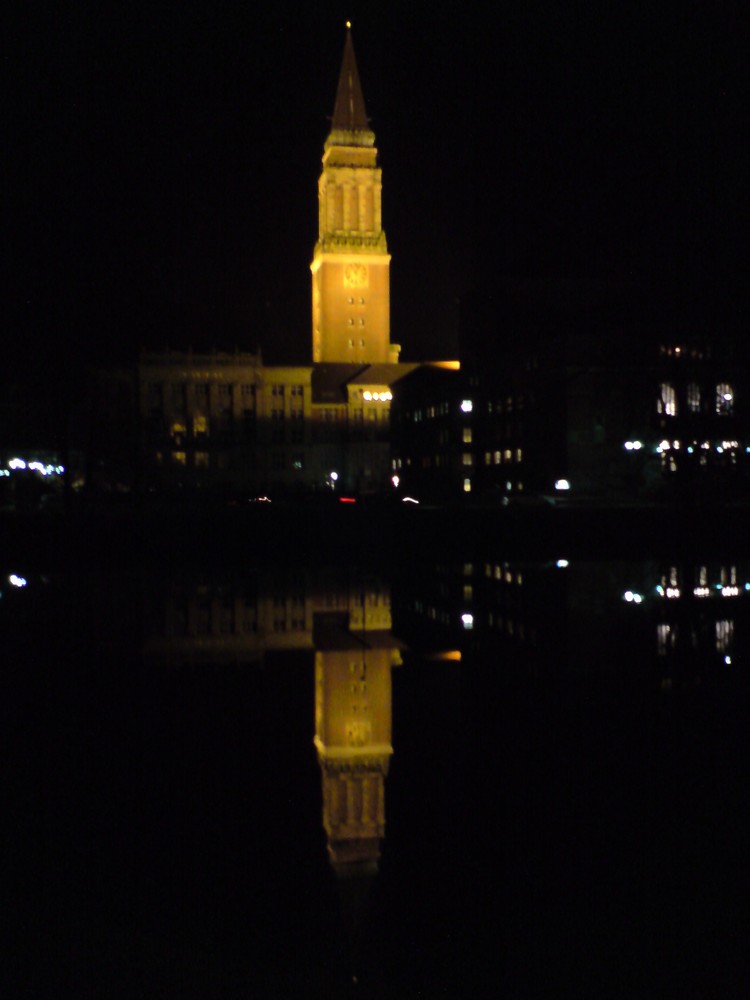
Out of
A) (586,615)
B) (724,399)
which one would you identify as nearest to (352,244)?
(724,399)

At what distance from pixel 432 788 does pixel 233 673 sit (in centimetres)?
583

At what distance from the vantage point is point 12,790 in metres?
8.36

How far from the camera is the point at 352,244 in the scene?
14225cm

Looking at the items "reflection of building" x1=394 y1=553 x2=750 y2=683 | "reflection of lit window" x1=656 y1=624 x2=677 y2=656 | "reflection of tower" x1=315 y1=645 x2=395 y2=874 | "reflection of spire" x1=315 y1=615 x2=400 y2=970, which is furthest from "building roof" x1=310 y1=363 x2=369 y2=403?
"reflection of tower" x1=315 y1=645 x2=395 y2=874

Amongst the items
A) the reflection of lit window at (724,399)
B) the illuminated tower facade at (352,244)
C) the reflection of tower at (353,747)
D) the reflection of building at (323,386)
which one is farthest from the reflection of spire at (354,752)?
the illuminated tower facade at (352,244)

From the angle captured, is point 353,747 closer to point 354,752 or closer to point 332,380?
point 354,752

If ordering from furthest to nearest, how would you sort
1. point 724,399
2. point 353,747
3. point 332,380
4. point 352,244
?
point 352,244
point 332,380
point 724,399
point 353,747

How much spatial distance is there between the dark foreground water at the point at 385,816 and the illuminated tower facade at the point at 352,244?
12860 centimetres

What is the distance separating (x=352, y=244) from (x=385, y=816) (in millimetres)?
139286

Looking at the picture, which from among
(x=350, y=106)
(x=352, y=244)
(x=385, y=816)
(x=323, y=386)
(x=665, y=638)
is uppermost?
(x=350, y=106)

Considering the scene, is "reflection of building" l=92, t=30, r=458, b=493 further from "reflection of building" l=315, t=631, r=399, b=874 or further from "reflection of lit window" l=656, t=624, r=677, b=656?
"reflection of building" l=315, t=631, r=399, b=874

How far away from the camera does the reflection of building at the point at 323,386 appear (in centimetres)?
12262

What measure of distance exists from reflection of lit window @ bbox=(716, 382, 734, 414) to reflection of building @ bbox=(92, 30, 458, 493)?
136 ft

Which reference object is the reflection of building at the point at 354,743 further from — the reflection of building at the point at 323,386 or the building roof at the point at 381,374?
the building roof at the point at 381,374
